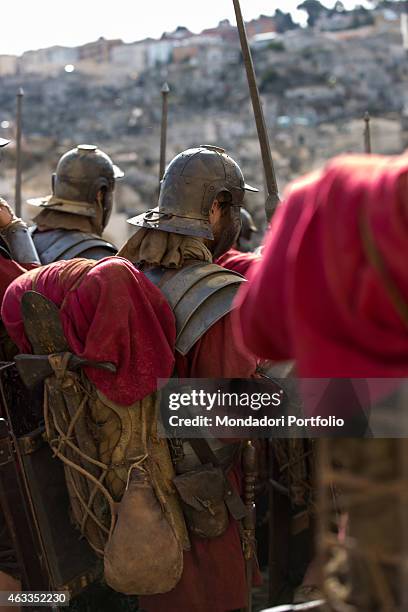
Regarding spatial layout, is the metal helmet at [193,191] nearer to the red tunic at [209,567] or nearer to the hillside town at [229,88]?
the red tunic at [209,567]

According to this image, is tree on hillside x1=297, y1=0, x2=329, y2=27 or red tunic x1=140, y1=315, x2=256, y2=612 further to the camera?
tree on hillside x1=297, y1=0, x2=329, y2=27

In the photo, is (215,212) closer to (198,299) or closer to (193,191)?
(193,191)

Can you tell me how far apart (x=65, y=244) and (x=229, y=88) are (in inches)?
3779

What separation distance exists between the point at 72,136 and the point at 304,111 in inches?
762

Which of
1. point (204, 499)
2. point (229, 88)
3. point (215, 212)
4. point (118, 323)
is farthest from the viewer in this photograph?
point (229, 88)

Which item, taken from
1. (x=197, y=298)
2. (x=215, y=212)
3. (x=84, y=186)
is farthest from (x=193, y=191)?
(x=84, y=186)

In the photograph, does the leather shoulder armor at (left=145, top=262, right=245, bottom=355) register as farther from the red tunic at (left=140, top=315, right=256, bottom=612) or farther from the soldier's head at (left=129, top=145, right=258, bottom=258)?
the soldier's head at (left=129, top=145, right=258, bottom=258)

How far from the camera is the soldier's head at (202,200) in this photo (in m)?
4.57

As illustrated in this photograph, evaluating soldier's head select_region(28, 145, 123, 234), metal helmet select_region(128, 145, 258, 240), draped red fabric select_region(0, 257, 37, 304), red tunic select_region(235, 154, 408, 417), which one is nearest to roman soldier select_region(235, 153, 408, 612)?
red tunic select_region(235, 154, 408, 417)

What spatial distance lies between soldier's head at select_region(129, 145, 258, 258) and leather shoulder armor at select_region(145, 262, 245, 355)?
0.20 meters

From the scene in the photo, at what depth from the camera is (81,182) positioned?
6492 millimetres

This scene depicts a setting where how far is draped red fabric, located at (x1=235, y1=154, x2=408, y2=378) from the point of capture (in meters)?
2.14

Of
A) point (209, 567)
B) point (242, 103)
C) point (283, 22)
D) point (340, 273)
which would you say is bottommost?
point (242, 103)

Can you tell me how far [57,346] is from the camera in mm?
4215
